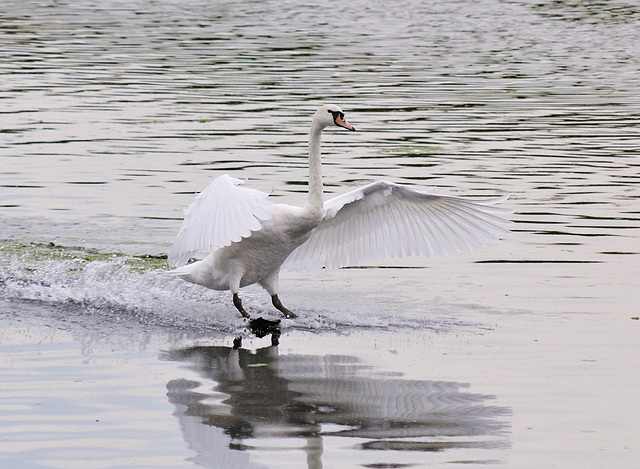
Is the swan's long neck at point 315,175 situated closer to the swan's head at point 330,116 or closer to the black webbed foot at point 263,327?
the swan's head at point 330,116

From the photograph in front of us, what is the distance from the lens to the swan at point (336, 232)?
957 cm

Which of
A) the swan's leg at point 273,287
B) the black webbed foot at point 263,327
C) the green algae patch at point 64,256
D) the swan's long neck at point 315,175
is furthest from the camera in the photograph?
the green algae patch at point 64,256

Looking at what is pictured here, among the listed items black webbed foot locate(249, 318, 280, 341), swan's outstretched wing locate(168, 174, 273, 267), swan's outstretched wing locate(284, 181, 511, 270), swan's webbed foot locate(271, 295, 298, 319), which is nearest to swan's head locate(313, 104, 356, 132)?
swan's outstretched wing locate(284, 181, 511, 270)

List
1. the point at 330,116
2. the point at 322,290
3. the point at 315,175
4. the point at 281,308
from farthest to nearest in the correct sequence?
1. the point at 322,290
2. the point at 281,308
3. the point at 330,116
4. the point at 315,175

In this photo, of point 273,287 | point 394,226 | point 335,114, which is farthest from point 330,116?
point 273,287

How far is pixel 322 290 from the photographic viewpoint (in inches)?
435

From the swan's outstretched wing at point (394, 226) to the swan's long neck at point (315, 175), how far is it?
13.9 inches

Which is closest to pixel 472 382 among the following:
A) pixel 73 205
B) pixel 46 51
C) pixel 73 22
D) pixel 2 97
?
pixel 73 205

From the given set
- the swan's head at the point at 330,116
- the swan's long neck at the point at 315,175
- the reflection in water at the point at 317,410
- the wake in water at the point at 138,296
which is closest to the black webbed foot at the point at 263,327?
the wake in water at the point at 138,296

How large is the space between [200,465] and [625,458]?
2.23 meters

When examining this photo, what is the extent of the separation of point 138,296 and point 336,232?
179 centimetres

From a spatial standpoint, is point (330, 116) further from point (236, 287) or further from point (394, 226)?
point (236, 287)

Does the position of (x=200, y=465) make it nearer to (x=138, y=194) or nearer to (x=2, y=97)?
(x=138, y=194)

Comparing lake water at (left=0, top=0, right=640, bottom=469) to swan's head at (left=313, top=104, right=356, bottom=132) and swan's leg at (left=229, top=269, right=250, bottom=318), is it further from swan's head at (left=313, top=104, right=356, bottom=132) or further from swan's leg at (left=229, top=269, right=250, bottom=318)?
swan's head at (left=313, top=104, right=356, bottom=132)
